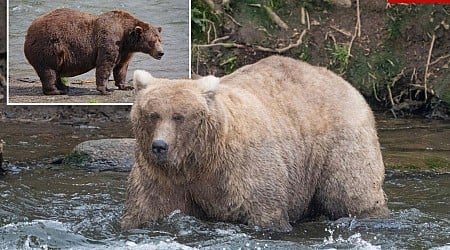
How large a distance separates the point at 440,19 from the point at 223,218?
25.1 ft

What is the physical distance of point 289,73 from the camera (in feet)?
24.9

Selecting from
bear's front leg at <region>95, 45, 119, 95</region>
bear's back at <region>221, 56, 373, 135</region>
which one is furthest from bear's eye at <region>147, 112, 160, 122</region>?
bear's front leg at <region>95, 45, 119, 95</region>

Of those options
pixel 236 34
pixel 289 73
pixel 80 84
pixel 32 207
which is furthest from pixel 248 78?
pixel 236 34

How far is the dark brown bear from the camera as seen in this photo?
1225cm

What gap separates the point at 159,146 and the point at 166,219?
67cm

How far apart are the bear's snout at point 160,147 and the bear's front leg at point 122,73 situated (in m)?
6.11

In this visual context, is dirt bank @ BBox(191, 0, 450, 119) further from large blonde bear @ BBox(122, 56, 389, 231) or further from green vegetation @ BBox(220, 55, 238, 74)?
large blonde bear @ BBox(122, 56, 389, 231)

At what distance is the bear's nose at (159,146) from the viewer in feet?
20.5

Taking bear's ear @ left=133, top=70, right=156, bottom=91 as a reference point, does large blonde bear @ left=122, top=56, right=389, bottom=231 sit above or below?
below

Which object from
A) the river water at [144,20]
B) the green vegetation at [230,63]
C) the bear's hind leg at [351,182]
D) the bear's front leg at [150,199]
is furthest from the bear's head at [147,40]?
the bear's front leg at [150,199]

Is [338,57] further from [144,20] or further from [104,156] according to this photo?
[104,156]

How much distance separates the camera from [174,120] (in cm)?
633

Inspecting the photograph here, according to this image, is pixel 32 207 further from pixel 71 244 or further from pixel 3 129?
pixel 3 129

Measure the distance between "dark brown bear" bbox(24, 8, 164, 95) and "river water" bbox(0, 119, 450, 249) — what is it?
1046 millimetres
